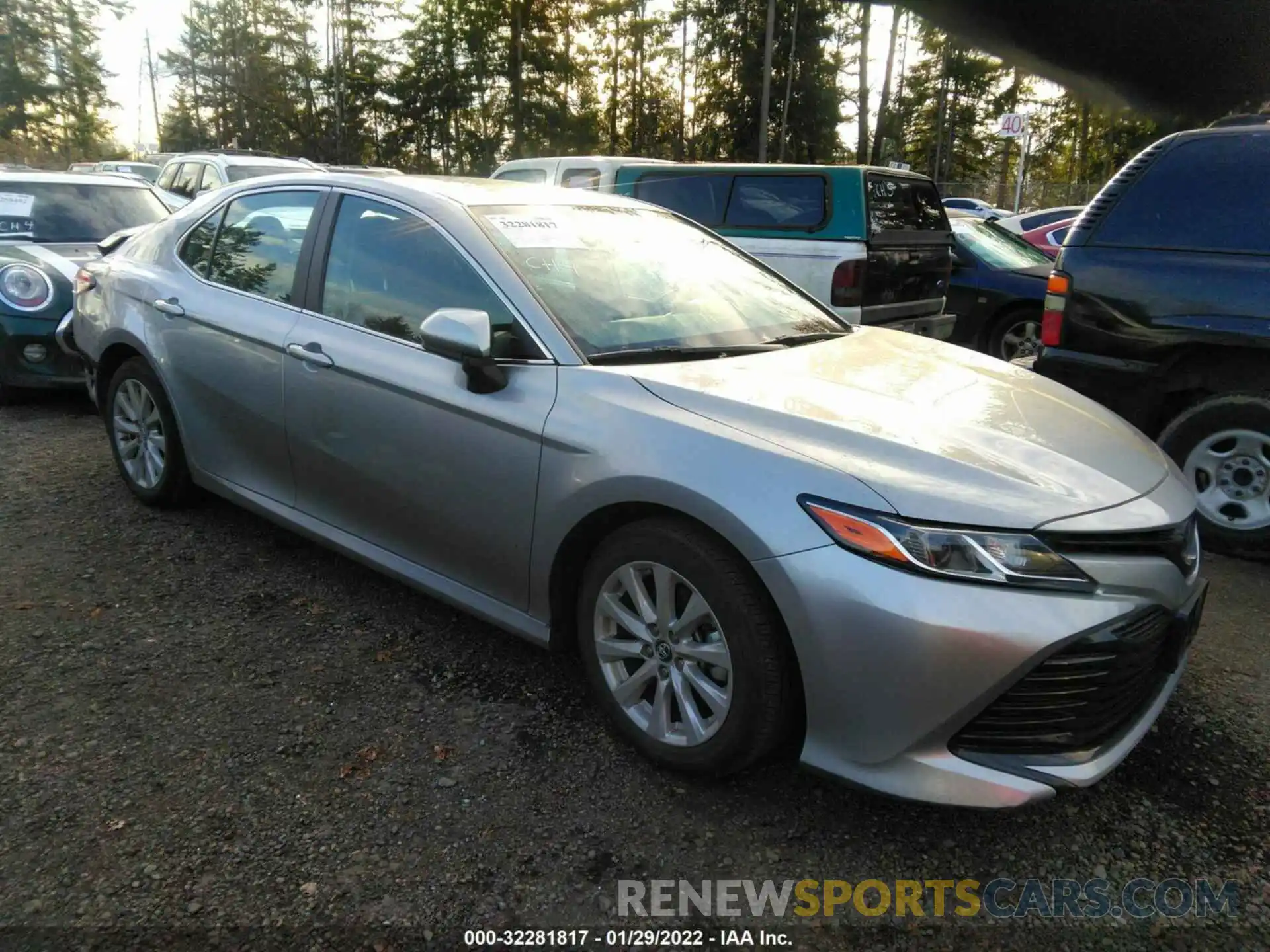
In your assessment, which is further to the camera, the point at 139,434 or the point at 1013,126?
the point at 1013,126

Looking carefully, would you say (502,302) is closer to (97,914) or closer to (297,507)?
(297,507)

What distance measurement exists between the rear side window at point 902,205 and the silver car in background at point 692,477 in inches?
154

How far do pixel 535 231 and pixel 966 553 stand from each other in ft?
6.10

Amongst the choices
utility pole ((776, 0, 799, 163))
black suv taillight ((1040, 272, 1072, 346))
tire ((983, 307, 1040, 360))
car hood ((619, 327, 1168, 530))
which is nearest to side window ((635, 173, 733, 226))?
tire ((983, 307, 1040, 360))

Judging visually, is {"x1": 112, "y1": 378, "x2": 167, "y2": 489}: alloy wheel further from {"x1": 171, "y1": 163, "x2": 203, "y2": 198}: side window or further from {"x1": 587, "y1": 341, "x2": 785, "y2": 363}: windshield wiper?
{"x1": 171, "y1": 163, "x2": 203, "y2": 198}: side window

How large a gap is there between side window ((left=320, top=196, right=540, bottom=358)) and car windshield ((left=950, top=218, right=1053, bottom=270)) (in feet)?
24.0

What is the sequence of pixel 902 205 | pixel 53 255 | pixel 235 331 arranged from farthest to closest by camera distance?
pixel 902 205
pixel 53 255
pixel 235 331

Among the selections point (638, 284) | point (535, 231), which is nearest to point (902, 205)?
point (638, 284)

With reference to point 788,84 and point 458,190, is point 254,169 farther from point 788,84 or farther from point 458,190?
point 788,84

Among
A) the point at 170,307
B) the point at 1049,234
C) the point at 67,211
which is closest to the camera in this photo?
the point at 170,307

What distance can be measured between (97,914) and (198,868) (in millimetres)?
215

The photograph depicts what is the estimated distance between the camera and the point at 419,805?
2.42 meters

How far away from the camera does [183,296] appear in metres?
3.96

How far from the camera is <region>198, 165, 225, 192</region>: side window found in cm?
1189
